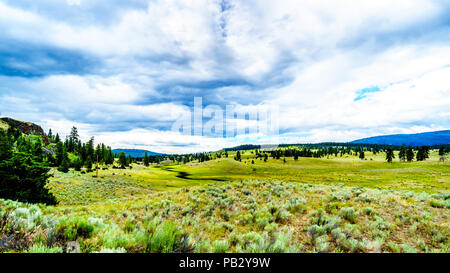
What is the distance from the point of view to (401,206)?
27.9 ft

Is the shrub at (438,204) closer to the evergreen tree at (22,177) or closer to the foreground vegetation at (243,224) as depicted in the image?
Result: the foreground vegetation at (243,224)

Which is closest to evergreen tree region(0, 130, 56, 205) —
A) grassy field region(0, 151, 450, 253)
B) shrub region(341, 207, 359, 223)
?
grassy field region(0, 151, 450, 253)

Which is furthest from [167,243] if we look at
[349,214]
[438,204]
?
[438,204]

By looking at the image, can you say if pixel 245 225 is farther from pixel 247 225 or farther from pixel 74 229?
pixel 74 229

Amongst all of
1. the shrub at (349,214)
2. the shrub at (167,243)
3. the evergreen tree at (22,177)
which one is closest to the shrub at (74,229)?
the shrub at (167,243)

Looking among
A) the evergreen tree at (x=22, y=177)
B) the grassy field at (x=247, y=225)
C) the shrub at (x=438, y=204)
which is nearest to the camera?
the grassy field at (x=247, y=225)

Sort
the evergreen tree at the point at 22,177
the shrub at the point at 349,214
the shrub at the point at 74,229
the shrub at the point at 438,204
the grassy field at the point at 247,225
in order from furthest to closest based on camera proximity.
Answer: the evergreen tree at the point at 22,177, the shrub at the point at 438,204, the shrub at the point at 349,214, the grassy field at the point at 247,225, the shrub at the point at 74,229

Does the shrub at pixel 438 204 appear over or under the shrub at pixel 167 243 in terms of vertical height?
under

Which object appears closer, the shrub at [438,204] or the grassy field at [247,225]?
the grassy field at [247,225]

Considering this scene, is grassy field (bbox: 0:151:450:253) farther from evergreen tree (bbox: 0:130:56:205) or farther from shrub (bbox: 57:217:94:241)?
evergreen tree (bbox: 0:130:56:205)
